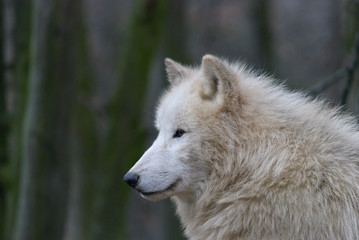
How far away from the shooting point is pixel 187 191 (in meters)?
5.16

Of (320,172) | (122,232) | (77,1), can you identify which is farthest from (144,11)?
(320,172)

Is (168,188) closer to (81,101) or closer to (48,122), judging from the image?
(48,122)

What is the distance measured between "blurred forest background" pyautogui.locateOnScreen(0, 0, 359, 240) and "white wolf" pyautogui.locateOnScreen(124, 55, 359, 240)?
0.83 m

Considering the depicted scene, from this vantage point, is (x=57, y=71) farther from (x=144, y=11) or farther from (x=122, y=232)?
(x=122, y=232)

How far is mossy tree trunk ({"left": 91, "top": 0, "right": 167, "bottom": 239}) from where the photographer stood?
10.3 m

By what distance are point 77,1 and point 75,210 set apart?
16.2 feet

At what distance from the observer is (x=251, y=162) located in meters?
4.93

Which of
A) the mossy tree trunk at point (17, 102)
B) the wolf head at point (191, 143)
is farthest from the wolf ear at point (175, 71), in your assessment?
the mossy tree trunk at point (17, 102)

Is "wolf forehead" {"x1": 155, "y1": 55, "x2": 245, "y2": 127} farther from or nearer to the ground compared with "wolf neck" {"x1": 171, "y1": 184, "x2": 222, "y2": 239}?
farther from the ground

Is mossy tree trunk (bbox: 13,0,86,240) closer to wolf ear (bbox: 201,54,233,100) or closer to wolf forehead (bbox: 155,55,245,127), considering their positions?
wolf forehead (bbox: 155,55,245,127)

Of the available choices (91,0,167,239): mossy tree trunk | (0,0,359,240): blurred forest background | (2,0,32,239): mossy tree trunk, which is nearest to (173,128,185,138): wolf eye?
(0,0,359,240): blurred forest background

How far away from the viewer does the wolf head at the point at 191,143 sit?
16.4 ft

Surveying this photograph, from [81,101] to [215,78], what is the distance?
6532mm

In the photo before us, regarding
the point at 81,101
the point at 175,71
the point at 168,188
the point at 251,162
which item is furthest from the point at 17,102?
the point at 251,162
